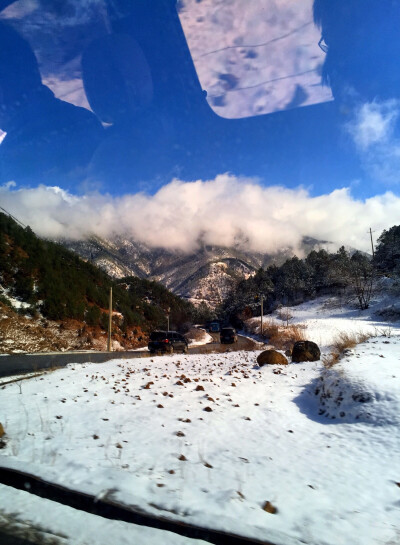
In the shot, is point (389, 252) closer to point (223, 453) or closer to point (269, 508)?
point (223, 453)

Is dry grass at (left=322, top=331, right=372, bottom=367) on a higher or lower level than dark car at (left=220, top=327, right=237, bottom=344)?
higher

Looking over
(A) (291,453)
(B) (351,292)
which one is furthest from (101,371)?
(B) (351,292)

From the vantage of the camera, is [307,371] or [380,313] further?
[380,313]

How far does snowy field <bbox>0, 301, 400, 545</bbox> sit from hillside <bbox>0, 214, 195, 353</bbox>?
4.35 meters

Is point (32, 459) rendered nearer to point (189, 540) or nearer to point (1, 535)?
point (1, 535)

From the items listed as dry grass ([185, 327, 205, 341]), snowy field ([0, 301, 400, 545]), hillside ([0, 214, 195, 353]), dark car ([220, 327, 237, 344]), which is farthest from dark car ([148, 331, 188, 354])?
dry grass ([185, 327, 205, 341])

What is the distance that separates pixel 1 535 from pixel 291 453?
13.2 feet

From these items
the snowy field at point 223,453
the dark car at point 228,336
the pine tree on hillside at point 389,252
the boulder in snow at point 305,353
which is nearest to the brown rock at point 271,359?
the boulder in snow at point 305,353

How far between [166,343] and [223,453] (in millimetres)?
20009

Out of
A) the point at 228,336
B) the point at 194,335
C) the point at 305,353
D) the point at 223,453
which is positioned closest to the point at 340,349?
the point at 305,353

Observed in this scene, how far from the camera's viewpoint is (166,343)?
24406 millimetres

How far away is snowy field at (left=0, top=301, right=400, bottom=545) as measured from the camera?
300 cm

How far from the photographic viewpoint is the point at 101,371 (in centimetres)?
1255

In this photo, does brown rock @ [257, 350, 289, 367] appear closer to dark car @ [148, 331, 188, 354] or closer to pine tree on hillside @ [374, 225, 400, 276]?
dark car @ [148, 331, 188, 354]
